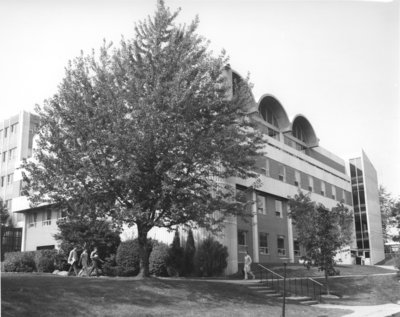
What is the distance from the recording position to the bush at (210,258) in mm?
26172

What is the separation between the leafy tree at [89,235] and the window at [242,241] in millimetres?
7707

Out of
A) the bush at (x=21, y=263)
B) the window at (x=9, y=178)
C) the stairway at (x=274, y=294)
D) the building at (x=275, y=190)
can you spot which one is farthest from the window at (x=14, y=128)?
the stairway at (x=274, y=294)

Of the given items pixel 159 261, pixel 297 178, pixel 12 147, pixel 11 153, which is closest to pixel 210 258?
pixel 159 261

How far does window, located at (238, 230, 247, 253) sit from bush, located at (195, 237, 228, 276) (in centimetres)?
354

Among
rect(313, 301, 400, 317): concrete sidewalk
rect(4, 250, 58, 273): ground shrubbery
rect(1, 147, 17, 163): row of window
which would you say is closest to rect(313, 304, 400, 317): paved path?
rect(313, 301, 400, 317): concrete sidewalk

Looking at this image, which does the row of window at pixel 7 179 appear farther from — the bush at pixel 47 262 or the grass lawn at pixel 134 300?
the grass lawn at pixel 134 300

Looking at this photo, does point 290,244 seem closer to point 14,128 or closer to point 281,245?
point 281,245

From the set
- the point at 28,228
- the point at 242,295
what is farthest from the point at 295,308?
the point at 28,228

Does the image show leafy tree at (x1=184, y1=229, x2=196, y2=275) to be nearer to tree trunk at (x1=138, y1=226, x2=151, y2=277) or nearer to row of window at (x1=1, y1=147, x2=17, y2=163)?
tree trunk at (x1=138, y1=226, x2=151, y2=277)

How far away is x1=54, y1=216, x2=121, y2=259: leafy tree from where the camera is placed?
19344mm

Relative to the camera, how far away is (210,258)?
26250 millimetres

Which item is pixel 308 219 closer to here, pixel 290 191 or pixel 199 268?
pixel 199 268

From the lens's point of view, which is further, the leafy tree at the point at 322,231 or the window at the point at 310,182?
the window at the point at 310,182

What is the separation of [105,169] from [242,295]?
23.8 feet
